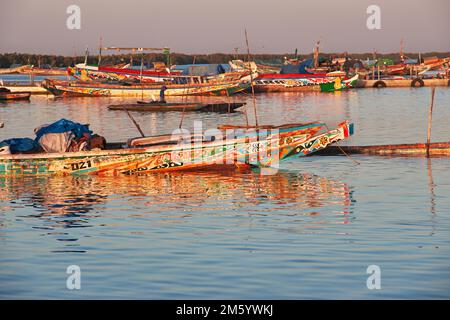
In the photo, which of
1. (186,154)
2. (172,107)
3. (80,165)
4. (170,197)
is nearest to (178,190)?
(170,197)

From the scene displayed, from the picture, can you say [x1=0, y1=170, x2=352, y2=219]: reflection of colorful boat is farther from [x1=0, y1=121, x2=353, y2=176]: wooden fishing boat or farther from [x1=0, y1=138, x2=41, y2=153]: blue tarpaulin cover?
[x1=0, y1=138, x2=41, y2=153]: blue tarpaulin cover

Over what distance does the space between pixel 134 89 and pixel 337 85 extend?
16949mm

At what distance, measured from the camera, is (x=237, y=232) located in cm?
1412

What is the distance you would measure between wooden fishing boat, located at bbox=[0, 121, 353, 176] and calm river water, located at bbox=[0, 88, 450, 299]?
0.36m

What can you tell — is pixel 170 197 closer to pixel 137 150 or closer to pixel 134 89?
pixel 137 150

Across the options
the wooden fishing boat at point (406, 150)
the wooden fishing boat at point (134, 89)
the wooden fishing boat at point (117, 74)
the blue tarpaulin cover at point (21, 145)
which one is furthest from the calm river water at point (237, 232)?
the wooden fishing boat at point (117, 74)

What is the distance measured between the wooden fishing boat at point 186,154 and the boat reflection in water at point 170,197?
0.26 metres

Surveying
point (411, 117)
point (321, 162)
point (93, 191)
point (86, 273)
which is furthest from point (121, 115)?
point (86, 273)

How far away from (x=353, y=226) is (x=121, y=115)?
101 feet

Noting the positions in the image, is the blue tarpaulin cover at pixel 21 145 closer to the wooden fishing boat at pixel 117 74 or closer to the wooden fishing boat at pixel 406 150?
the wooden fishing boat at pixel 406 150

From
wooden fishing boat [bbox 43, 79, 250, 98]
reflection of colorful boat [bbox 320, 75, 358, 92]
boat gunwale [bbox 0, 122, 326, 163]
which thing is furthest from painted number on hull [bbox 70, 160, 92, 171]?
reflection of colorful boat [bbox 320, 75, 358, 92]

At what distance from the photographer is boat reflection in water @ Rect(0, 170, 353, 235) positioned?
15.9 meters
